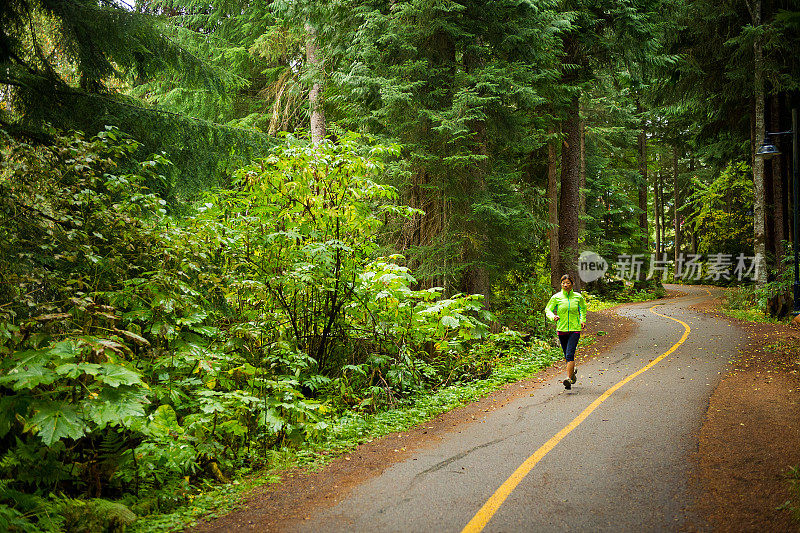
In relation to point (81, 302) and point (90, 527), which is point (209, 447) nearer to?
point (90, 527)

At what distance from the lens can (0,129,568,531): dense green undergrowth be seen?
4379 mm

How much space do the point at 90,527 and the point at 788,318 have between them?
21773 mm

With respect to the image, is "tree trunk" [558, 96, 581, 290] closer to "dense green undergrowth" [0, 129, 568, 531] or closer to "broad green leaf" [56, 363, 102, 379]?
"dense green undergrowth" [0, 129, 568, 531]

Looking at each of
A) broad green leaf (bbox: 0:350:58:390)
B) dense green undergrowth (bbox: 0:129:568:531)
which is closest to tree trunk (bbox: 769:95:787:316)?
dense green undergrowth (bbox: 0:129:568:531)

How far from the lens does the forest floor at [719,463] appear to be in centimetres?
441

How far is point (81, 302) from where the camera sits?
4.47 meters

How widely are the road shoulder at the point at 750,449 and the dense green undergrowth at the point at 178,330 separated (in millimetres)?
3973

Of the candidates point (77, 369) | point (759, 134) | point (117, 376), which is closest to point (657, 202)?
point (759, 134)

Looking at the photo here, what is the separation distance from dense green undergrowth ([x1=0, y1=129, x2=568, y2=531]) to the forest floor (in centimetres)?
57

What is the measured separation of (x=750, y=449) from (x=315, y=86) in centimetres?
1367

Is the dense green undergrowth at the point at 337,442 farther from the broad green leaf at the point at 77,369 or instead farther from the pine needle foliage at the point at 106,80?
the pine needle foliage at the point at 106,80

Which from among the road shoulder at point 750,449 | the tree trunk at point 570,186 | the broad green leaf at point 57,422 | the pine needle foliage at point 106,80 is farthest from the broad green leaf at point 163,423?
the tree trunk at point 570,186

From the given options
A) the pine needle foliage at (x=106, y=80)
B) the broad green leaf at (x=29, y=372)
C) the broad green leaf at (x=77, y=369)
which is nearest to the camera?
the broad green leaf at (x=29, y=372)

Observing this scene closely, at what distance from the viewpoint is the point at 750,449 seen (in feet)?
19.6
